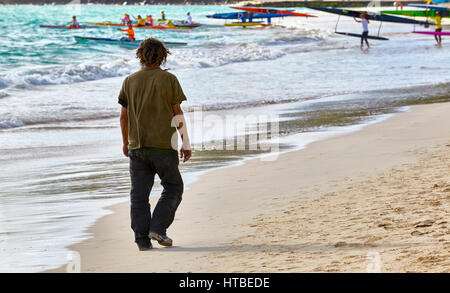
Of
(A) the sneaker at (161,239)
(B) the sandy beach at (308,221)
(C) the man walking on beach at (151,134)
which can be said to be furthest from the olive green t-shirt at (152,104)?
(B) the sandy beach at (308,221)

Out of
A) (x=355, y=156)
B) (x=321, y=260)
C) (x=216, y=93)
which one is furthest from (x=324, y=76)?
(x=321, y=260)

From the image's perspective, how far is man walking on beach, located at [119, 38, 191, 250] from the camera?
4.93m

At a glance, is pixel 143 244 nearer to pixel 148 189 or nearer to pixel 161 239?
pixel 161 239

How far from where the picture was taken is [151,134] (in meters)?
4.98

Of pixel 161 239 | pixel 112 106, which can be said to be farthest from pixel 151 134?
pixel 112 106

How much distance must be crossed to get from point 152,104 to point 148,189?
644 mm

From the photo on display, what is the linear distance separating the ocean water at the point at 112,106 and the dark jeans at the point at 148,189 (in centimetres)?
59

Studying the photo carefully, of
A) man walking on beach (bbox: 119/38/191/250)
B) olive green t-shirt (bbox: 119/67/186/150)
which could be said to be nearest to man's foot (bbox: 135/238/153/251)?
man walking on beach (bbox: 119/38/191/250)

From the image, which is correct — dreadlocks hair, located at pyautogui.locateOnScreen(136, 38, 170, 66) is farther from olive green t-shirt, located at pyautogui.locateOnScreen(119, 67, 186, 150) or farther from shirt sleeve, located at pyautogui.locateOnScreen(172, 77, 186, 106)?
shirt sleeve, located at pyautogui.locateOnScreen(172, 77, 186, 106)

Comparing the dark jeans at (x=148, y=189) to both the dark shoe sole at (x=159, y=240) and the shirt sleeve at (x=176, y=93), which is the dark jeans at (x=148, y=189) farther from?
the shirt sleeve at (x=176, y=93)

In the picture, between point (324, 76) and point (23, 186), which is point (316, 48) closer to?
point (324, 76)

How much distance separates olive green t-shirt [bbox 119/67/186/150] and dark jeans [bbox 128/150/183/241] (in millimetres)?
93

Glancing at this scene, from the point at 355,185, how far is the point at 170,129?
7.32 ft

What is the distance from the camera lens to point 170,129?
500 cm
